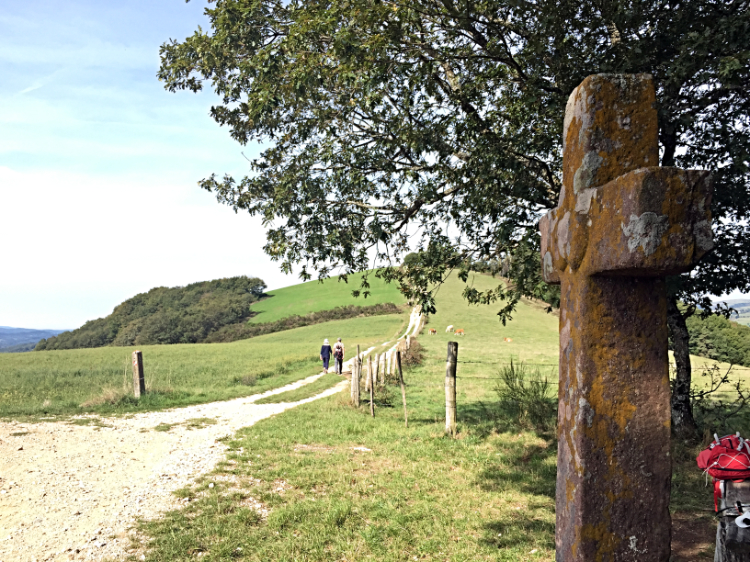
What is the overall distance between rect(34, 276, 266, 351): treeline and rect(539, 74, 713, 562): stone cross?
74.5m

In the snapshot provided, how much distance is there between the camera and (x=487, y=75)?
30.4ft

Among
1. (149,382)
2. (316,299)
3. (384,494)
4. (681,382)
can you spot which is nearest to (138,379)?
(149,382)

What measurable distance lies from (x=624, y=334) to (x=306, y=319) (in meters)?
66.0

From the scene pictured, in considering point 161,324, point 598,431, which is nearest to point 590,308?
point 598,431

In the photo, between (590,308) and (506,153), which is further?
(506,153)

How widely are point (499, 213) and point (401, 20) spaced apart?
381 centimetres

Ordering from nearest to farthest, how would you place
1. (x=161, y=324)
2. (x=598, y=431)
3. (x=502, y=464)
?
(x=598, y=431) → (x=502, y=464) → (x=161, y=324)

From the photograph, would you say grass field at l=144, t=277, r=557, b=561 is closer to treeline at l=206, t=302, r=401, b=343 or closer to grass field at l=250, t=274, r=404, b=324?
treeline at l=206, t=302, r=401, b=343

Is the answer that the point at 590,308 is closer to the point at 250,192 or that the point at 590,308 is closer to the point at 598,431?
the point at 598,431

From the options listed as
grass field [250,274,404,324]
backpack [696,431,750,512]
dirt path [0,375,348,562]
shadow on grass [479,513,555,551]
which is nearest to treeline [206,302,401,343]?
grass field [250,274,404,324]

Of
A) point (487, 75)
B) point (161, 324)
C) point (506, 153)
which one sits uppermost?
point (487, 75)

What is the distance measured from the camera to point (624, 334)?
2496 millimetres

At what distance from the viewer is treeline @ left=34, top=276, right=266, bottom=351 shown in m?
77.3

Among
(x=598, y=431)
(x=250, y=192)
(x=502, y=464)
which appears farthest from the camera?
(x=250, y=192)
